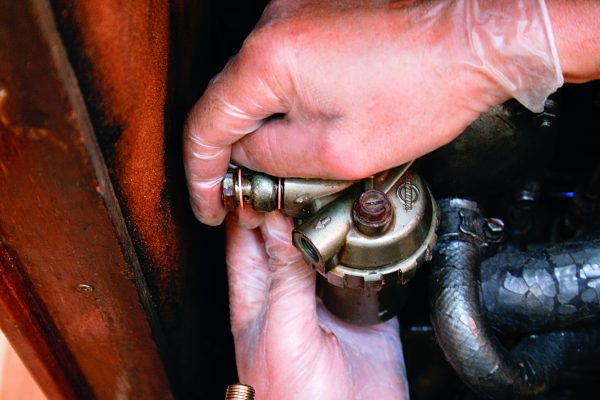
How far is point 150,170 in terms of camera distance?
0.86 m

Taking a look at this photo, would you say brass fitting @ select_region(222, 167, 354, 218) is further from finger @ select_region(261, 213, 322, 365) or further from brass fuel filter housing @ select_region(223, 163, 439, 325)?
finger @ select_region(261, 213, 322, 365)

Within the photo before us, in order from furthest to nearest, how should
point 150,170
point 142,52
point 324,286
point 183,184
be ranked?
point 324,286 → point 183,184 → point 150,170 → point 142,52

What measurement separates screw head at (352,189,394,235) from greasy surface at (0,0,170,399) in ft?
1.08

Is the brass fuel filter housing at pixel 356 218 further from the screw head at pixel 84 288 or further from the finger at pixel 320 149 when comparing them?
the screw head at pixel 84 288

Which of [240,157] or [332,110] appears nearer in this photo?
[332,110]

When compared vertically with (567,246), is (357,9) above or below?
above

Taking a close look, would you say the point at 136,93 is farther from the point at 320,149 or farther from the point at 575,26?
the point at 575,26

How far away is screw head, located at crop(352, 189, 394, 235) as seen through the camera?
0.83 m

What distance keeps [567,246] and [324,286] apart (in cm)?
45

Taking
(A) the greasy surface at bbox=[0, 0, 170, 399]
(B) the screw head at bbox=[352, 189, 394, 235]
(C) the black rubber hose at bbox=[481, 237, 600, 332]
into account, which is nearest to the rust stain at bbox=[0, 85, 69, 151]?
(A) the greasy surface at bbox=[0, 0, 170, 399]

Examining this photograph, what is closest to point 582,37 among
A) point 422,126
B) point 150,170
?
point 422,126

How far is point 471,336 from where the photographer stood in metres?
0.99

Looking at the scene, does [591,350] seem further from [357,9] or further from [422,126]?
[357,9]

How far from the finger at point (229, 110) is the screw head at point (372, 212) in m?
0.17
